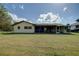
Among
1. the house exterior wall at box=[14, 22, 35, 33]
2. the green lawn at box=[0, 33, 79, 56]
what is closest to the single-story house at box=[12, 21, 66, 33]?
the house exterior wall at box=[14, 22, 35, 33]

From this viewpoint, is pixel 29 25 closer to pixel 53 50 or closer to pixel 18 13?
pixel 18 13

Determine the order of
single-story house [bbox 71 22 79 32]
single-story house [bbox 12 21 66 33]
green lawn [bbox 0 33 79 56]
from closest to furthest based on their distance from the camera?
green lawn [bbox 0 33 79 56], single-story house [bbox 71 22 79 32], single-story house [bbox 12 21 66 33]

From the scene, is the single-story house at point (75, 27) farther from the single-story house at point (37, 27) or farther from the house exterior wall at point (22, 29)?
the house exterior wall at point (22, 29)

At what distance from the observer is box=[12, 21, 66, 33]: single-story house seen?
505 cm

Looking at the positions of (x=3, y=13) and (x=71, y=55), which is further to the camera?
(x=3, y=13)

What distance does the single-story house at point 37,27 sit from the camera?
505 cm

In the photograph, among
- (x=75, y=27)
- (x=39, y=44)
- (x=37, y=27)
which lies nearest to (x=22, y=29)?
(x=37, y=27)

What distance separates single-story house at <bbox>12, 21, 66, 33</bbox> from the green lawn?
124 mm

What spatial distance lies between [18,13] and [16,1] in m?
0.29

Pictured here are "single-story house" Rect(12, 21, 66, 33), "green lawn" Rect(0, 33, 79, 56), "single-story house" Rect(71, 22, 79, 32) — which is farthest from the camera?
"single-story house" Rect(12, 21, 66, 33)

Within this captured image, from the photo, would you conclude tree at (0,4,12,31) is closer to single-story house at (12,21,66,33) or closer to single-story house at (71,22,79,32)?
single-story house at (12,21,66,33)

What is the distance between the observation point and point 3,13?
5.01 m

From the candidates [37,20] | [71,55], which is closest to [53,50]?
[71,55]

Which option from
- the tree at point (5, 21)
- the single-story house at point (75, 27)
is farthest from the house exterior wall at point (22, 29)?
the single-story house at point (75, 27)
